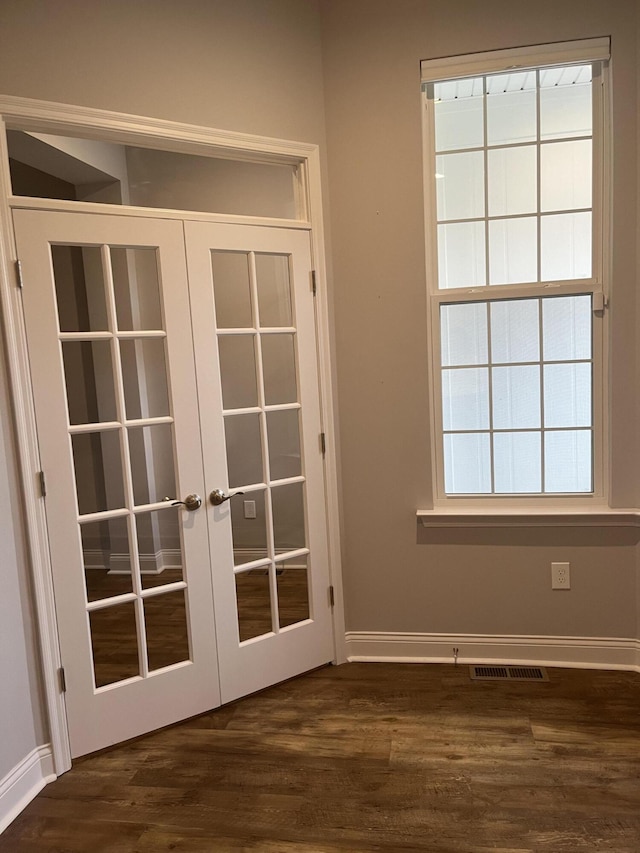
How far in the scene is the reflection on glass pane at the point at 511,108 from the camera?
2.91 meters

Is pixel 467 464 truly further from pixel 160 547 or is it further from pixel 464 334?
pixel 160 547

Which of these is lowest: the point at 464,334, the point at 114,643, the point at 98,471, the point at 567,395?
the point at 114,643

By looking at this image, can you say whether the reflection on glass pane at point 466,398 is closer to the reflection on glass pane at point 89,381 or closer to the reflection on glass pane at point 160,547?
the reflection on glass pane at point 160,547

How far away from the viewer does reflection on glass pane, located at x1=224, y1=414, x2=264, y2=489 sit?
287cm

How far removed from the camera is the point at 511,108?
2932mm

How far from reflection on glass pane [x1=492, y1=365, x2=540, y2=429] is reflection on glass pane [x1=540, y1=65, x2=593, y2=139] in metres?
1.05

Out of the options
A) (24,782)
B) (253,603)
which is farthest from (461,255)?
(24,782)

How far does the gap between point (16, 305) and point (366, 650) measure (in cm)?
223

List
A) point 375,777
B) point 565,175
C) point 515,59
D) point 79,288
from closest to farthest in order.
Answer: point 375,777
point 79,288
point 515,59
point 565,175

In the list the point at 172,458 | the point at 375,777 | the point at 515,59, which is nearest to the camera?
the point at 375,777

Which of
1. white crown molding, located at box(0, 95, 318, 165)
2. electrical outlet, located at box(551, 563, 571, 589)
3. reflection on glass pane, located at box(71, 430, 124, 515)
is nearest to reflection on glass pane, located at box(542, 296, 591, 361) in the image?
electrical outlet, located at box(551, 563, 571, 589)

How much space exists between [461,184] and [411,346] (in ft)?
2.54

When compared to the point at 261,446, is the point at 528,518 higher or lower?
lower

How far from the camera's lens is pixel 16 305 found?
92.2 inches
